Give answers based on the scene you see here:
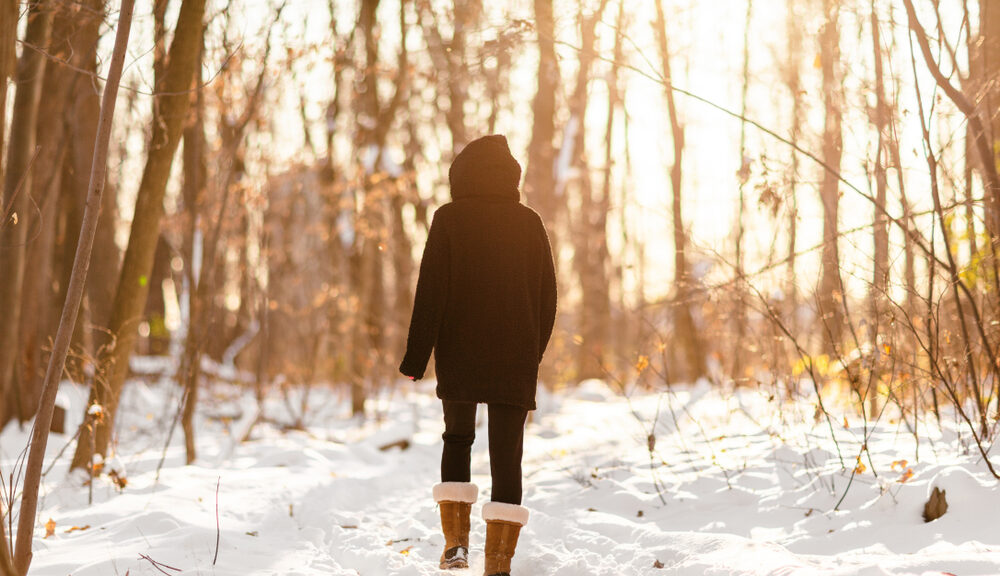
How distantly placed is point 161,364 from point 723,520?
11.5 meters

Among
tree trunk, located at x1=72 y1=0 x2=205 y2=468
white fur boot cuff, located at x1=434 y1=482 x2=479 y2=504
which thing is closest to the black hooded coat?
white fur boot cuff, located at x1=434 y1=482 x2=479 y2=504

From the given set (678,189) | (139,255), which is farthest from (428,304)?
(678,189)

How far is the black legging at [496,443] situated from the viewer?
3.61 meters

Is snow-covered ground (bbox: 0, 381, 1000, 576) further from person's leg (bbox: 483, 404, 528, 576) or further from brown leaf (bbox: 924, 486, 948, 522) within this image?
person's leg (bbox: 483, 404, 528, 576)

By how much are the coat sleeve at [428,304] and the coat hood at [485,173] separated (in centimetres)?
20

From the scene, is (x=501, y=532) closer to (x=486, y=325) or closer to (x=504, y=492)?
(x=504, y=492)

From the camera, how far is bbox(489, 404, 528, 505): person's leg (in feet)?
11.8

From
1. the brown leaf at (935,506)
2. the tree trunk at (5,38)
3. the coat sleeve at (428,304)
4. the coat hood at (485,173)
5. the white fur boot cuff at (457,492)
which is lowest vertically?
the brown leaf at (935,506)

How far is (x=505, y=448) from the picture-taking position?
362 cm

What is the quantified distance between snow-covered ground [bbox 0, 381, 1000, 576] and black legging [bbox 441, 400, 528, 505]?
423mm

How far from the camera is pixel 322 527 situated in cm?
495

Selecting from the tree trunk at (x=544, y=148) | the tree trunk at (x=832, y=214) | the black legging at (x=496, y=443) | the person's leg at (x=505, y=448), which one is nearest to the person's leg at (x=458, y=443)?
the black legging at (x=496, y=443)

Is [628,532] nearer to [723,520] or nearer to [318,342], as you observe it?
[723,520]

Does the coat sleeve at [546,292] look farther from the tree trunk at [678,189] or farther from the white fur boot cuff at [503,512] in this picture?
the tree trunk at [678,189]
